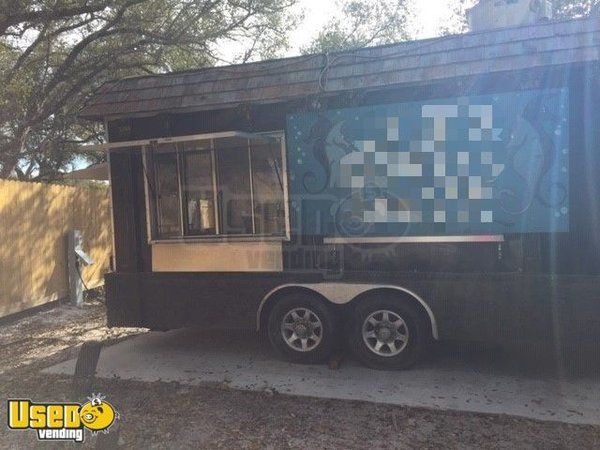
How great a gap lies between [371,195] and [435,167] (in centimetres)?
71

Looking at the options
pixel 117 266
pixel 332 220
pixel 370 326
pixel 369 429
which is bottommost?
pixel 369 429

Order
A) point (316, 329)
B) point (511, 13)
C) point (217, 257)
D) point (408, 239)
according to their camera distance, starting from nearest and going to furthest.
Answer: point (408, 239)
point (316, 329)
point (217, 257)
point (511, 13)

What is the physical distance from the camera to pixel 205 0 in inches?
483

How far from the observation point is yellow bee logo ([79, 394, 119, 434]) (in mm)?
3849

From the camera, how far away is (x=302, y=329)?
217 inches

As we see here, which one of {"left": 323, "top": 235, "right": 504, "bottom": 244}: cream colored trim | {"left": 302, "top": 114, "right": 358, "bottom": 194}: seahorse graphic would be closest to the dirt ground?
{"left": 323, "top": 235, "right": 504, "bottom": 244}: cream colored trim

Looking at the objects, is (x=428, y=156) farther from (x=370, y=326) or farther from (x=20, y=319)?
(x=20, y=319)

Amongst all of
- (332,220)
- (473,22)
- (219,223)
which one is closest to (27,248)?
(219,223)

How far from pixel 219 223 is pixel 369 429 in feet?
9.63

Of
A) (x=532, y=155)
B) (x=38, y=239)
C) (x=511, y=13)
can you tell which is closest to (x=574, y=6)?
(x=511, y=13)

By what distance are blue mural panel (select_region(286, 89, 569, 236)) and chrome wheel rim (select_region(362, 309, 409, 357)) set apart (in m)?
0.88

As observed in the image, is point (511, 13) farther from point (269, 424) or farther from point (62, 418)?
point (62, 418)

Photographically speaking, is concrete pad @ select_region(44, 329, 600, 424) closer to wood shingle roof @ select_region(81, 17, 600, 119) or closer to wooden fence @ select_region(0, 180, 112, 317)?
wooden fence @ select_region(0, 180, 112, 317)

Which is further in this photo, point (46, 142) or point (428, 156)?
point (46, 142)
